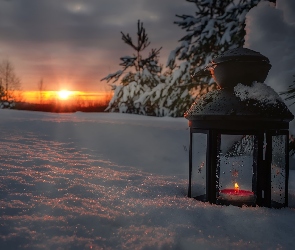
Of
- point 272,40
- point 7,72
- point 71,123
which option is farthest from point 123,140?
point 7,72

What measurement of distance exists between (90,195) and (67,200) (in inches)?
9.9

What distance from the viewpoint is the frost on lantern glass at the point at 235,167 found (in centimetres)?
341

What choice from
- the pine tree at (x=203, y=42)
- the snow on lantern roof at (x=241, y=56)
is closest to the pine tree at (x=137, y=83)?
the pine tree at (x=203, y=42)

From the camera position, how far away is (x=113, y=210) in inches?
101

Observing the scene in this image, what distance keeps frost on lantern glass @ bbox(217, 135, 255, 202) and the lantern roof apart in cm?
76

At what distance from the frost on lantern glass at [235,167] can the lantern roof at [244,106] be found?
0.76 metres

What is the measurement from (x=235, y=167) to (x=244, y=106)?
79.8 inches

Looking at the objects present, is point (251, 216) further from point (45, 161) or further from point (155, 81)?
point (155, 81)

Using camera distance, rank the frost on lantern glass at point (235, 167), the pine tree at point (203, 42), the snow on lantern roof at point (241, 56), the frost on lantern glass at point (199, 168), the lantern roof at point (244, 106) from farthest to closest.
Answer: the pine tree at point (203, 42) < the frost on lantern glass at point (199, 168) < the frost on lantern glass at point (235, 167) < the snow on lantern roof at point (241, 56) < the lantern roof at point (244, 106)

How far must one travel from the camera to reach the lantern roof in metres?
2.80

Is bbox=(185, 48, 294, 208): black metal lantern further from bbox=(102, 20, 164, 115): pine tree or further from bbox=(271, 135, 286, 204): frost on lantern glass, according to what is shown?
bbox=(102, 20, 164, 115): pine tree

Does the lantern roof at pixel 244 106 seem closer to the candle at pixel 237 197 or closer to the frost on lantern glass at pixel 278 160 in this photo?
the candle at pixel 237 197

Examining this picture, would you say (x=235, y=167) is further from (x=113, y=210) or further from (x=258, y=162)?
(x=113, y=210)

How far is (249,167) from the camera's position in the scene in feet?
15.3
